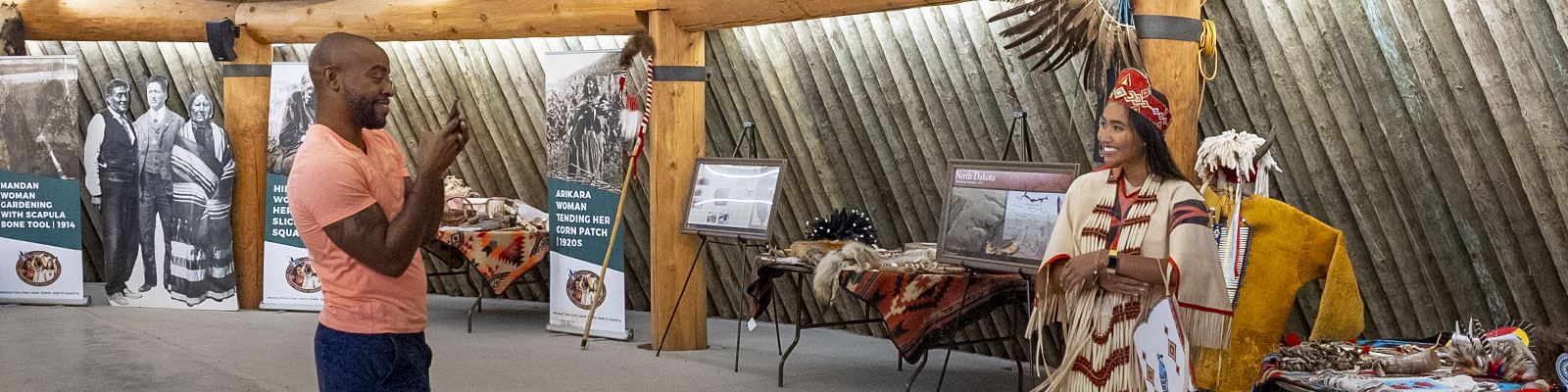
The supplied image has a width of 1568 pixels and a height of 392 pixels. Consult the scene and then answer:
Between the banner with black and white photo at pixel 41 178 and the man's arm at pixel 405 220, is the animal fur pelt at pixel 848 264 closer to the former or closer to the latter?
the man's arm at pixel 405 220

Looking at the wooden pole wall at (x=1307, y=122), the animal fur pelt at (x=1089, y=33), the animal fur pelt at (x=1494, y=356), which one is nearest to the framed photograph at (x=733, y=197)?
the wooden pole wall at (x=1307, y=122)

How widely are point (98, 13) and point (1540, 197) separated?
24.9ft

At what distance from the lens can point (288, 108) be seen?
7277mm

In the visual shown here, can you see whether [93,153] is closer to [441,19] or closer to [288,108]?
[288,108]

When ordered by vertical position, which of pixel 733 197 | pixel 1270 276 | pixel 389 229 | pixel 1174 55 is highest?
pixel 1174 55

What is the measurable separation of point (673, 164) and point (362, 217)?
3.87 meters

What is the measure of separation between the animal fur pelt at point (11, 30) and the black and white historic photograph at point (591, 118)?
3.60 metres

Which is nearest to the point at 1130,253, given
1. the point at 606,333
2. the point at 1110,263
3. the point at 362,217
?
the point at 1110,263

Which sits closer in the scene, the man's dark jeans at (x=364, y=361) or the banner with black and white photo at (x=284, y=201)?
the man's dark jeans at (x=364, y=361)

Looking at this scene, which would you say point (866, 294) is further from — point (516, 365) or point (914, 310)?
point (516, 365)

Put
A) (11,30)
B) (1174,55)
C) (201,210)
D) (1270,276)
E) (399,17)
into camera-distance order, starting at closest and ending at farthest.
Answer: (1174,55) < (1270,276) < (399,17) < (201,210) < (11,30)

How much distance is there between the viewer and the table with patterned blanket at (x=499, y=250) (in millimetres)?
6828

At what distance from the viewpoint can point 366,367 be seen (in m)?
2.18

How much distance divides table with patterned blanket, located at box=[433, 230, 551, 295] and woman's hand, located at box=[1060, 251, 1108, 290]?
14.5 ft
